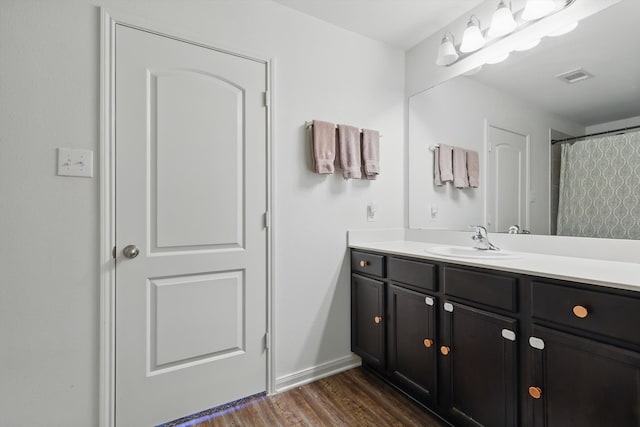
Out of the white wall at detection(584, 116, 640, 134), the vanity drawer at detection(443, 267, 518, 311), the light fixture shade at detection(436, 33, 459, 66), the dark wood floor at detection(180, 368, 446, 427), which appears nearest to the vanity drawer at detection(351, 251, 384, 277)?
the vanity drawer at detection(443, 267, 518, 311)

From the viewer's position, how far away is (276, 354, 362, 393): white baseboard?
188 centimetres

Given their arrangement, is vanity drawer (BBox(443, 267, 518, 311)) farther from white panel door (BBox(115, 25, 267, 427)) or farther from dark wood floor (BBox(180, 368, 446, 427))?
white panel door (BBox(115, 25, 267, 427))

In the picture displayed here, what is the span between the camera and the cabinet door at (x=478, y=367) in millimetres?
1227

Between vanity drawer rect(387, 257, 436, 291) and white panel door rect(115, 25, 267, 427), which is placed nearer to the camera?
white panel door rect(115, 25, 267, 427)

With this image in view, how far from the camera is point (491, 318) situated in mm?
1293

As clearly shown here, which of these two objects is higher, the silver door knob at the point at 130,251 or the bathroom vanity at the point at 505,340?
the silver door knob at the point at 130,251

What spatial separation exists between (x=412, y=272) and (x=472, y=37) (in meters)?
1.49

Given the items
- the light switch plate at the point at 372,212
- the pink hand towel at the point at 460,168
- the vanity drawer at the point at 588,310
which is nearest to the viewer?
the vanity drawer at the point at 588,310

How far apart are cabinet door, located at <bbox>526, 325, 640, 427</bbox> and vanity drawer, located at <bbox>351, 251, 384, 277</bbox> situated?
0.87 m

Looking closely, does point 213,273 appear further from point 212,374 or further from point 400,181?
point 400,181

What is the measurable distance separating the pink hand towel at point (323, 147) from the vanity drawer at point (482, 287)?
95cm

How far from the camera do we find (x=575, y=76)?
5.12 ft

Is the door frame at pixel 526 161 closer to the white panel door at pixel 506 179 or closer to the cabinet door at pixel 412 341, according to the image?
the white panel door at pixel 506 179

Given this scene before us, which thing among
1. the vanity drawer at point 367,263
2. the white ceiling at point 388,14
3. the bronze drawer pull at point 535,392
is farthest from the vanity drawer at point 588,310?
the white ceiling at point 388,14
